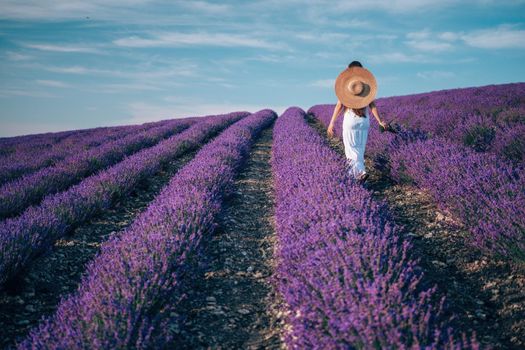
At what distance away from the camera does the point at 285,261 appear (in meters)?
2.59

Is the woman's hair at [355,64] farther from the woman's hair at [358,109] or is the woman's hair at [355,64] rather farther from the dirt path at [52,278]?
the dirt path at [52,278]

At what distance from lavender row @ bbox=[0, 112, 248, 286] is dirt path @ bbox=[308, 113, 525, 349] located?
Result: 10.1ft

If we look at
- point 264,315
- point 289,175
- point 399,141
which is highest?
point 399,141

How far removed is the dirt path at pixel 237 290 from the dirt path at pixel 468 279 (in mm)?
1112

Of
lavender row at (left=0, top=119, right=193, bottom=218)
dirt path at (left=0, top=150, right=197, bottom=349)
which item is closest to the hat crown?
dirt path at (left=0, top=150, right=197, bottom=349)

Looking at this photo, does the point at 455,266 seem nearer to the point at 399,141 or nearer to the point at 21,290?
the point at 399,141

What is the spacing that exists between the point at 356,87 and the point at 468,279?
9.96ft

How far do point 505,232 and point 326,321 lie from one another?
1700 mm

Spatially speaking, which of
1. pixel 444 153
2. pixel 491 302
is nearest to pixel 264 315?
pixel 491 302

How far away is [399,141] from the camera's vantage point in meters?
5.82

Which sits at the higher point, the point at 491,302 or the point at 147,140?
the point at 147,140

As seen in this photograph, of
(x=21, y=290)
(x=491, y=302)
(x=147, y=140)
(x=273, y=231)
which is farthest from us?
(x=147, y=140)

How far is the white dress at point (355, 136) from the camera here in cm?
534

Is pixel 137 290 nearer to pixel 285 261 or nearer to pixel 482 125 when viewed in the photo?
pixel 285 261
